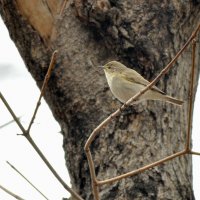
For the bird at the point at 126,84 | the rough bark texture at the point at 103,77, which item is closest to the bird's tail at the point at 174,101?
the bird at the point at 126,84

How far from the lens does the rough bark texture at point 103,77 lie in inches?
146

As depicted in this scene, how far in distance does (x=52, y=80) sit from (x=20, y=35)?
0.38m

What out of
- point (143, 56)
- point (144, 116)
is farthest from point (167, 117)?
point (143, 56)

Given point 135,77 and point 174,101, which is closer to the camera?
point 174,101

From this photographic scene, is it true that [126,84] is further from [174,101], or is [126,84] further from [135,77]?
[174,101]

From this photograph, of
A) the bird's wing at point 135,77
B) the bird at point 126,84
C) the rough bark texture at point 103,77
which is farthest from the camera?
the bird's wing at point 135,77

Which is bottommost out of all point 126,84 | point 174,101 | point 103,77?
point 174,101

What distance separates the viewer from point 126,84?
15.2 feet

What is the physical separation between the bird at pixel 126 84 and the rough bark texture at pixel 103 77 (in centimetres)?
6

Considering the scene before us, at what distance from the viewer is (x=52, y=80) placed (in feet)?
13.2

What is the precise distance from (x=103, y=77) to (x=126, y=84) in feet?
1.84

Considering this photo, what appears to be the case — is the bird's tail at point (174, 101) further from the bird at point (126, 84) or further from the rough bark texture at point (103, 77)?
the rough bark texture at point (103, 77)

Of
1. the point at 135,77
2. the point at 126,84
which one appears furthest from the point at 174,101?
the point at 126,84

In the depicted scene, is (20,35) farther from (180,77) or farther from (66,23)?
(180,77)
